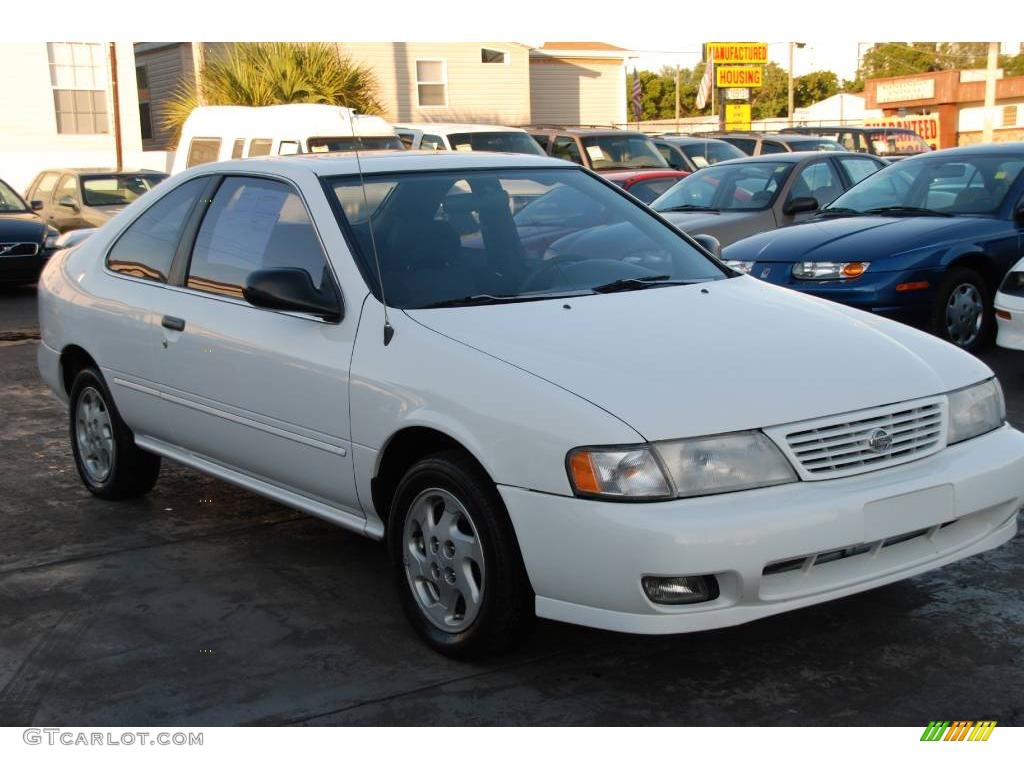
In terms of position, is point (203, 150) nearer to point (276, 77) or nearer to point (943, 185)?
point (276, 77)

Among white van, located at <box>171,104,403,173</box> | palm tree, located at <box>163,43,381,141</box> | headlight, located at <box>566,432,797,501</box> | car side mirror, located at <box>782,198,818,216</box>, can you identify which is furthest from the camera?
palm tree, located at <box>163,43,381,141</box>

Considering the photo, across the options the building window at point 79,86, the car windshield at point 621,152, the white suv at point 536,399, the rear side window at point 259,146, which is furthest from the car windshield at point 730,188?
the building window at point 79,86

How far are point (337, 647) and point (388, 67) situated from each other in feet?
96.4

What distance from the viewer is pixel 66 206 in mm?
17844

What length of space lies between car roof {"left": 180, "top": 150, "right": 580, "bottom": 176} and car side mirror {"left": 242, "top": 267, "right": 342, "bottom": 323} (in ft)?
1.84

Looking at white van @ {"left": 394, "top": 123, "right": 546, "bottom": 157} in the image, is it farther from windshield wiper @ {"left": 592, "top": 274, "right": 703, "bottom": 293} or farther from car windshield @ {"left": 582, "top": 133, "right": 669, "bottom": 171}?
windshield wiper @ {"left": 592, "top": 274, "right": 703, "bottom": 293}

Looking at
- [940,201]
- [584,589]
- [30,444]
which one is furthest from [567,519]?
[940,201]

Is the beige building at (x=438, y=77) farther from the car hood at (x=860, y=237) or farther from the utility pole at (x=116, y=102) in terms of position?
the car hood at (x=860, y=237)

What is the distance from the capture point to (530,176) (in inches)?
213

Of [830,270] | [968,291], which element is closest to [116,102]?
[830,270]

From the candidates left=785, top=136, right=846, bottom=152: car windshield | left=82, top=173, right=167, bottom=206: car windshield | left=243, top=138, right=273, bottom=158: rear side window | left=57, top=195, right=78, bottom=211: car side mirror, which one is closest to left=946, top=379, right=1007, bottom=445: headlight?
left=243, top=138, right=273, bottom=158: rear side window

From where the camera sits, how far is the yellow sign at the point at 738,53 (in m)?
37.0

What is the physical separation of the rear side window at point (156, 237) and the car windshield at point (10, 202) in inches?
431

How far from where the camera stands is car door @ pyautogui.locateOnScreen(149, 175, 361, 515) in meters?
4.59
